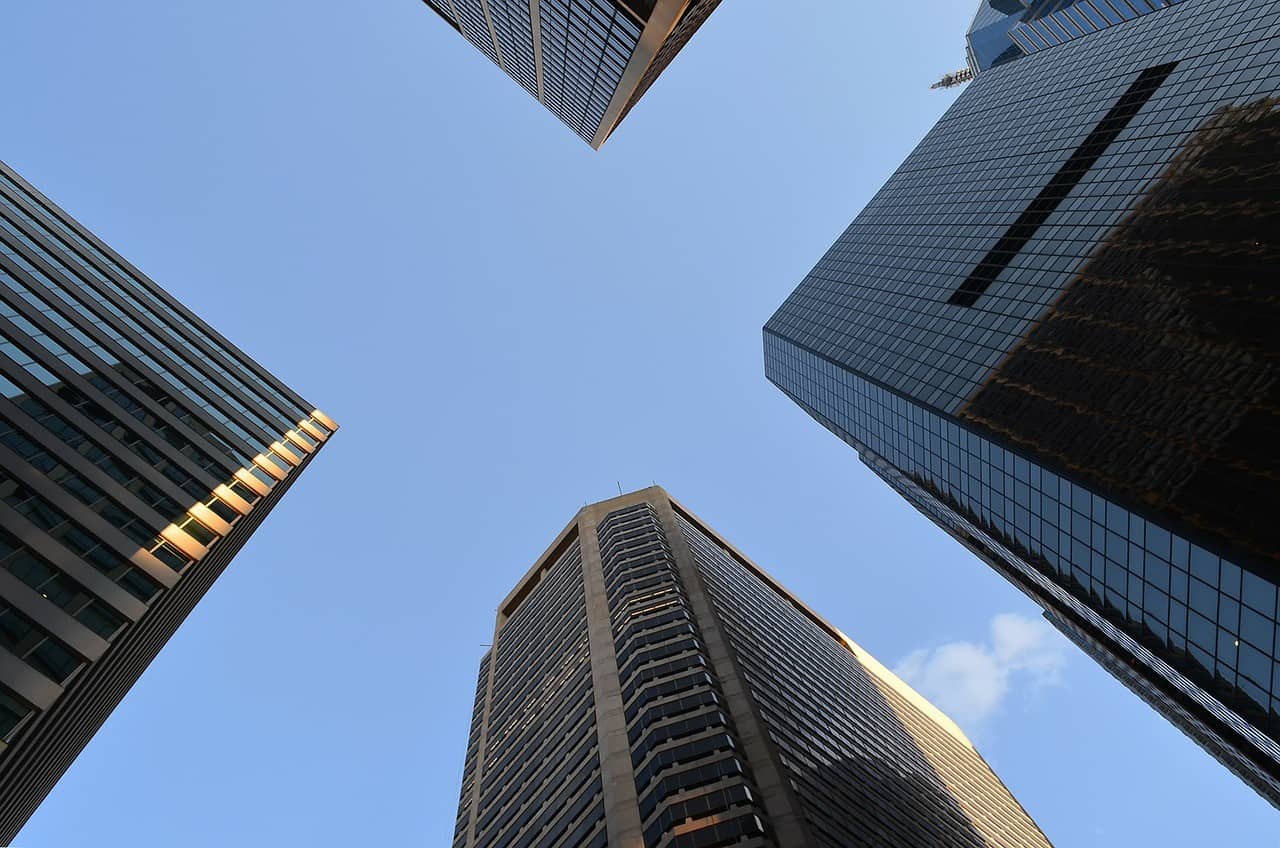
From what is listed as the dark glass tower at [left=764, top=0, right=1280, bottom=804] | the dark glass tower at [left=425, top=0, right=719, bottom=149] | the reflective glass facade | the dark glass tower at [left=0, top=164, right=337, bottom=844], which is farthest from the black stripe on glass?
the dark glass tower at [left=0, top=164, right=337, bottom=844]

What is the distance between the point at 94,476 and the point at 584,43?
48.6 m

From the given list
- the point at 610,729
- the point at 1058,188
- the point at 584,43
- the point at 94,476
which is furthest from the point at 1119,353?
the point at 94,476

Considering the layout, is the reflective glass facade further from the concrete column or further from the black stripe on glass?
the concrete column

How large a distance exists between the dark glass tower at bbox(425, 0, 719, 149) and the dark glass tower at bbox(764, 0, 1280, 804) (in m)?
35.3

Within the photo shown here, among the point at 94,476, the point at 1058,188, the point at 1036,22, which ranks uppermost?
the point at 1036,22

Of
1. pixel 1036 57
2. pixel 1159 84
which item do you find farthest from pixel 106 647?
pixel 1036 57

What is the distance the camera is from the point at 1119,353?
4978 cm

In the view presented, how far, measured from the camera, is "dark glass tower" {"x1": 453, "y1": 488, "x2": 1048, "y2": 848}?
49.8 metres

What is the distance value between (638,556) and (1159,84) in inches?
2784

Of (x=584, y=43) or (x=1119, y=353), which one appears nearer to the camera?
(x=1119, y=353)

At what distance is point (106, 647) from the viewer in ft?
89.7

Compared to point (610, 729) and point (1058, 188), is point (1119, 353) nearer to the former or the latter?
point (1058, 188)

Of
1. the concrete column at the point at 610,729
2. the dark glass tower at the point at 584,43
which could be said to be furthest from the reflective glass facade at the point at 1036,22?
the concrete column at the point at 610,729

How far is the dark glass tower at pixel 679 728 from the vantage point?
4975 cm
